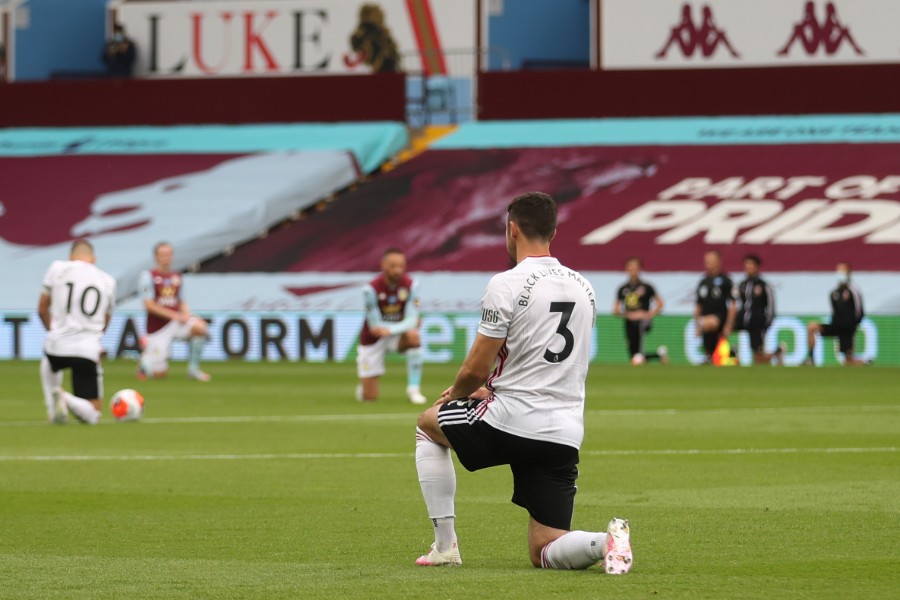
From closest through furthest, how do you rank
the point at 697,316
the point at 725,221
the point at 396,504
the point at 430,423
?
the point at 430,423 < the point at 396,504 < the point at 697,316 < the point at 725,221

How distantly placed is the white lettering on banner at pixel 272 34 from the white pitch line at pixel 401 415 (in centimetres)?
2517

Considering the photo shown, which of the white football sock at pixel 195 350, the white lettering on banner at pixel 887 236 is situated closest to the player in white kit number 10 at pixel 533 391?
the white football sock at pixel 195 350

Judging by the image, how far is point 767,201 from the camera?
35.0 m

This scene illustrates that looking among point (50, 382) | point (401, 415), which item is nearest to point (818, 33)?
point (401, 415)

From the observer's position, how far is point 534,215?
7602 mm

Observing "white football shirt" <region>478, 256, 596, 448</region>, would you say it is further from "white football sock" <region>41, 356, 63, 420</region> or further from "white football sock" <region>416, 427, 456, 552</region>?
"white football sock" <region>41, 356, 63, 420</region>

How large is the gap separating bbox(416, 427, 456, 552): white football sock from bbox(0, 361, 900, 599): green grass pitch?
0.23 m

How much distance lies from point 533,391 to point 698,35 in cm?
3488

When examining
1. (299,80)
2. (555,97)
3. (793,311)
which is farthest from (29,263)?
(793,311)

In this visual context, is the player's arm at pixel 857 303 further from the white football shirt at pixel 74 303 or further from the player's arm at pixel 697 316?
the white football shirt at pixel 74 303

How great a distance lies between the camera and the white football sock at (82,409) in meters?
17.4

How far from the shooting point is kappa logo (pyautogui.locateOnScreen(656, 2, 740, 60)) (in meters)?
41.3

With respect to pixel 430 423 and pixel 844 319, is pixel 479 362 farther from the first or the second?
pixel 844 319

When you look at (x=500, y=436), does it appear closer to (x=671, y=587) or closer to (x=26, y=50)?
(x=671, y=587)
